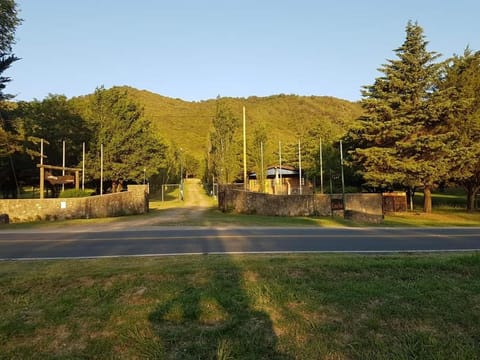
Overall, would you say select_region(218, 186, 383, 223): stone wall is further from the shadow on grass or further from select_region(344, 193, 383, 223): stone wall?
the shadow on grass

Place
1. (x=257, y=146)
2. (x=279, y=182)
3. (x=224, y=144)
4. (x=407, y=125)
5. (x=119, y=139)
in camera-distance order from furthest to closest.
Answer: (x=257, y=146)
(x=224, y=144)
(x=279, y=182)
(x=119, y=139)
(x=407, y=125)

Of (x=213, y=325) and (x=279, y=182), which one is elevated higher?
(x=279, y=182)

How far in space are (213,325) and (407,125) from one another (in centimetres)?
2733

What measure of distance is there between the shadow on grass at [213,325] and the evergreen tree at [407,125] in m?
24.3

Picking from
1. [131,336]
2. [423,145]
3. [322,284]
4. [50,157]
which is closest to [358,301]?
[322,284]

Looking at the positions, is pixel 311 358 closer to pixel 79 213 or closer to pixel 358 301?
pixel 358 301

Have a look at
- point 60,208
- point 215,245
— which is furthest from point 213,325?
point 60,208

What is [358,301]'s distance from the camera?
509 centimetres

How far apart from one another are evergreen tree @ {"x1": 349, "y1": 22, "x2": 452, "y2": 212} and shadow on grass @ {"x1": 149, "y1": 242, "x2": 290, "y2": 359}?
24.3m

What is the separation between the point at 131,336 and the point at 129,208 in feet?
85.0

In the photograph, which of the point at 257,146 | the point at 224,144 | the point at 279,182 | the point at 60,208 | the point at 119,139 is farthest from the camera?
the point at 257,146

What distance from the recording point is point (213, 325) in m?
4.59

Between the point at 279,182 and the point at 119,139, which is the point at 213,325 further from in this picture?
the point at 119,139

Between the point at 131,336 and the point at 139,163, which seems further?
the point at 139,163
